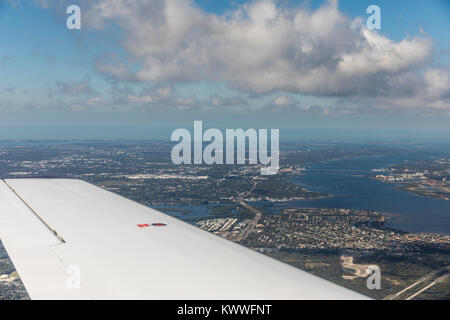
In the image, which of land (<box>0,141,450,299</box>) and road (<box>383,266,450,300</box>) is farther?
land (<box>0,141,450,299</box>)

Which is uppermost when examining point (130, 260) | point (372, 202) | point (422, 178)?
point (130, 260)

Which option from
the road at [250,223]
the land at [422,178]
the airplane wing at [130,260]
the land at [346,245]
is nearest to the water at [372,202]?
the road at [250,223]

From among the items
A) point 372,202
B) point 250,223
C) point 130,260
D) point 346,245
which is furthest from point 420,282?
point 372,202

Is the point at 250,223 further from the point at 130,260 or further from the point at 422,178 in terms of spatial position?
the point at 422,178

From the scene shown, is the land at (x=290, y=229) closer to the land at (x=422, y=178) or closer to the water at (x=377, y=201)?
the water at (x=377, y=201)

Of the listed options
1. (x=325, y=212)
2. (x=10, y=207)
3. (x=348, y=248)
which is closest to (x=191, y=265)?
(x=10, y=207)

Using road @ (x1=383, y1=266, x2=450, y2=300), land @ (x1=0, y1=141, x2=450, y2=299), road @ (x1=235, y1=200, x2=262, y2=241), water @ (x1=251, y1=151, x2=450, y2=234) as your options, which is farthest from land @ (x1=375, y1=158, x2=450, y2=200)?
road @ (x1=383, y1=266, x2=450, y2=300)

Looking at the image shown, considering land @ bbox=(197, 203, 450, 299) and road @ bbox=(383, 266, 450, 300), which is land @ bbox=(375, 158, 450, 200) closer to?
land @ bbox=(197, 203, 450, 299)
